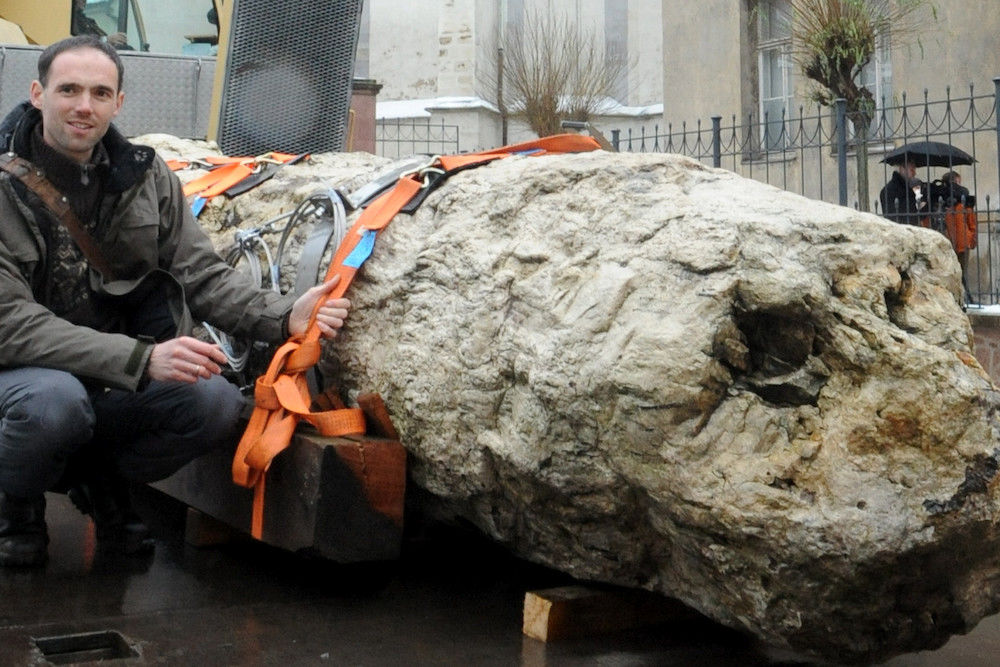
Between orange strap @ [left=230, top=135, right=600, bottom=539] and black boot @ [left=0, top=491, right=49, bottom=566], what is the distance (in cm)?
65

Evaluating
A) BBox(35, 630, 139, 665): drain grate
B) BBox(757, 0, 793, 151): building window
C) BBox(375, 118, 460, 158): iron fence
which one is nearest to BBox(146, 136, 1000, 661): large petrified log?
BBox(35, 630, 139, 665): drain grate

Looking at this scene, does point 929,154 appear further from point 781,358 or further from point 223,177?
point 781,358

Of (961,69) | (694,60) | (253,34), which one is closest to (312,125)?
(253,34)

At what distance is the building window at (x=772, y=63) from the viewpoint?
16422mm

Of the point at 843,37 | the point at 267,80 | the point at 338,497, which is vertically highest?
the point at 843,37

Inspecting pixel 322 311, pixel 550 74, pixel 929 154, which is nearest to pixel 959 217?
pixel 929 154

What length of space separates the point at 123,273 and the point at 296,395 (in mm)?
646

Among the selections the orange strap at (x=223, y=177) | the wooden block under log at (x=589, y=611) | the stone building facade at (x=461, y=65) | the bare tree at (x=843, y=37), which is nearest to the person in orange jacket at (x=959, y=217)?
the bare tree at (x=843, y=37)

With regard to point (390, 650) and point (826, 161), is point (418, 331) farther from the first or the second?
point (826, 161)

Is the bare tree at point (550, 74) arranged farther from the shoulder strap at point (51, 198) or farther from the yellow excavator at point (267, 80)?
the shoulder strap at point (51, 198)

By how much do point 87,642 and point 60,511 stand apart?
1.44m

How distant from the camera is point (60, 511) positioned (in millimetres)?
4141

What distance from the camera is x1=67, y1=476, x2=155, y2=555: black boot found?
3.61 m

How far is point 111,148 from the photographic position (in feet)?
11.2
